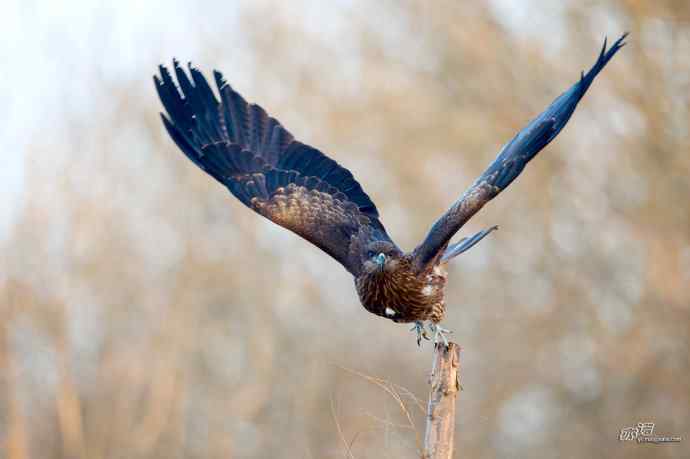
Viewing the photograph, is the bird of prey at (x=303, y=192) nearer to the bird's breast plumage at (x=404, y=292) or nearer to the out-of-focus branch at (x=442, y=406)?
the bird's breast plumage at (x=404, y=292)

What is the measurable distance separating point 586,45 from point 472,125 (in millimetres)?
2819

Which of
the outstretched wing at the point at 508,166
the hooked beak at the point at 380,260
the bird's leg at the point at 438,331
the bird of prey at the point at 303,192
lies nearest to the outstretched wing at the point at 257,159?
the bird of prey at the point at 303,192

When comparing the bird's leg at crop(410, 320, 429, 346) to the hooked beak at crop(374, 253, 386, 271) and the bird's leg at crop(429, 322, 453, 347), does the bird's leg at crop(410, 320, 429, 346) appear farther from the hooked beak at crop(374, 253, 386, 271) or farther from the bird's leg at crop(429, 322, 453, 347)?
the hooked beak at crop(374, 253, 386, 271)

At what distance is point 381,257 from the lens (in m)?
7.95

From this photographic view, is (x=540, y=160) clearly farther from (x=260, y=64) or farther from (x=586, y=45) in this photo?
(x=260, y=64)

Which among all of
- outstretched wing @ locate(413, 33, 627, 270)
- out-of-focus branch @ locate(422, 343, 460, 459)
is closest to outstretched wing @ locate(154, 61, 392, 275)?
outstretched wing @ locate(413, 33, 627, 270)

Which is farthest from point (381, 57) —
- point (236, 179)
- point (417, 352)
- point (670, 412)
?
point (236, 179)

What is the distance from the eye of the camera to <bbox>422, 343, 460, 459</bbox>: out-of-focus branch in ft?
19.6

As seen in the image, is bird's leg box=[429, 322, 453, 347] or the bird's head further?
the bird's head

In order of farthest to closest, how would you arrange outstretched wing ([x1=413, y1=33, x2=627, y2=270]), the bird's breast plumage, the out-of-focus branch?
the bird's breast plumage, outstretched wing ([x1=413, y1=33, x2=627, y2=270]), the out-of-focus branch

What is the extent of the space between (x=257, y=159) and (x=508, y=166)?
7.34ft

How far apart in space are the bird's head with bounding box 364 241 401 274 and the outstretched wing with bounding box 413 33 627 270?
0.22 m

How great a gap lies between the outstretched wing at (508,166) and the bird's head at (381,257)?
22cm

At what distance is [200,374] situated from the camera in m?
25.0
